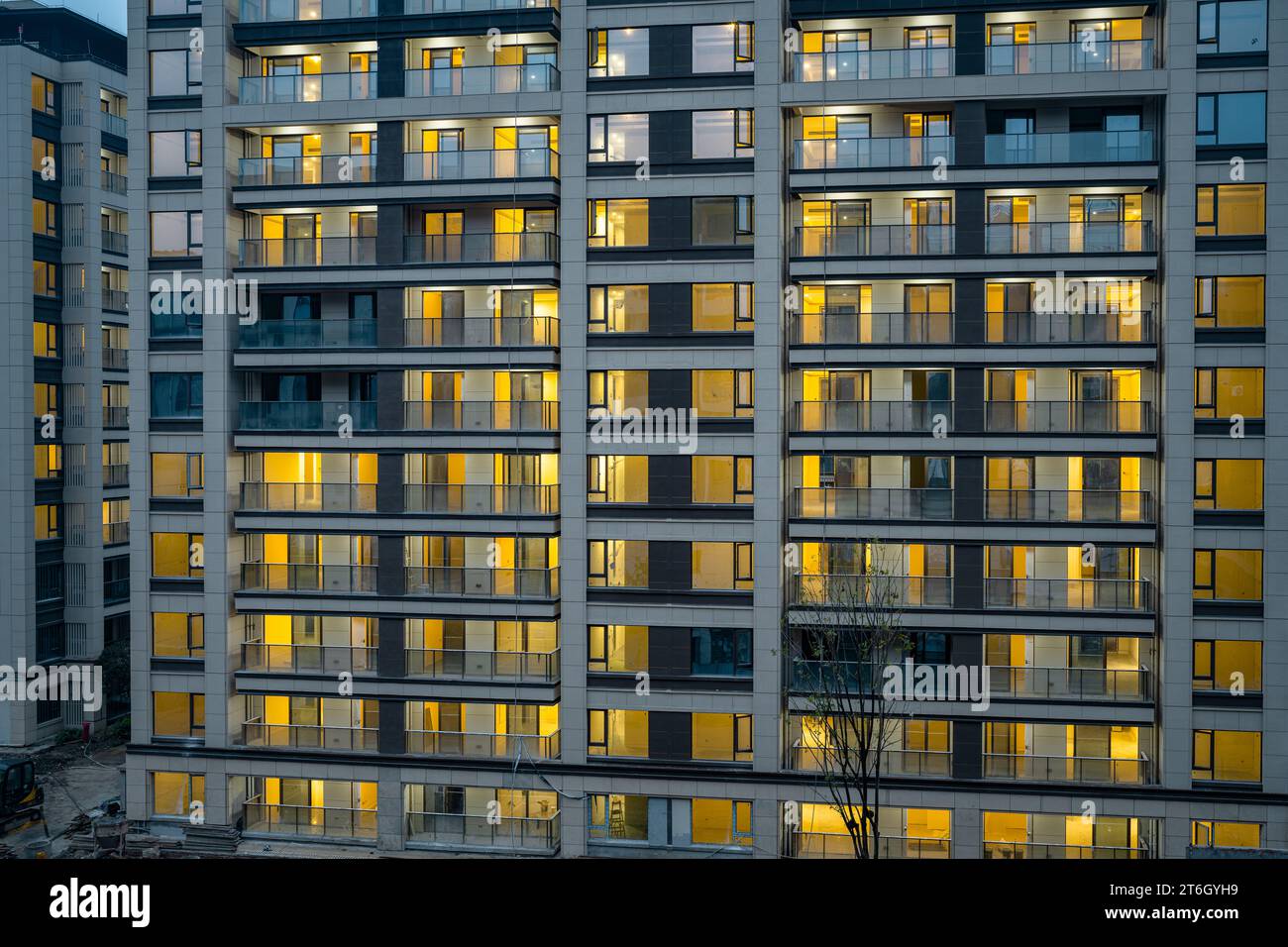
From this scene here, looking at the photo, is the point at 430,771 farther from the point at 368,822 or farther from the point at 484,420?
the point at 484,420

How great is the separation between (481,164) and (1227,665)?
95.7ft

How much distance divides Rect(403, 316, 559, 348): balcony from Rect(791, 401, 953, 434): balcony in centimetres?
890

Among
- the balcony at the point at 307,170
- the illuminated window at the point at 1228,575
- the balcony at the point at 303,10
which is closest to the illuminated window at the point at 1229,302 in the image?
the illuminated window at the point at 1228,575

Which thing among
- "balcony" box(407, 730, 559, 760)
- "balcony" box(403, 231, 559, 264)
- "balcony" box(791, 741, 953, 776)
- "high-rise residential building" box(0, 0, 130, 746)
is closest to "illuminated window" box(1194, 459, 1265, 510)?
"balcony" box(791, 741, 953, 776)

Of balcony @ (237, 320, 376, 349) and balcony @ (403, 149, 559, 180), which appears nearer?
balcony @ (403, 149, 559, 180)

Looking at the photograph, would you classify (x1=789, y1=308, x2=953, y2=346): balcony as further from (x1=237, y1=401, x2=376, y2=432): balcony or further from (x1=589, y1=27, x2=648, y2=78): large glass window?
(x1=237, y1=401, x2=376, y2=432): balcony

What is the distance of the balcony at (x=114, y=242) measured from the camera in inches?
2019

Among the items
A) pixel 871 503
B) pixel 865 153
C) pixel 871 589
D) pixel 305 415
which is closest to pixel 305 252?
pixel 305 415

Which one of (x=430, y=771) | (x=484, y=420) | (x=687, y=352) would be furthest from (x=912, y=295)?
(x=430, y=771)

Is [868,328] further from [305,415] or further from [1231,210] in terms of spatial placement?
[305,415]

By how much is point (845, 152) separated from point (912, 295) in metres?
5.28

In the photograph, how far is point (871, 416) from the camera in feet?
118

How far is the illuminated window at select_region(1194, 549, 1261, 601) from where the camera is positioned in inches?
1319
